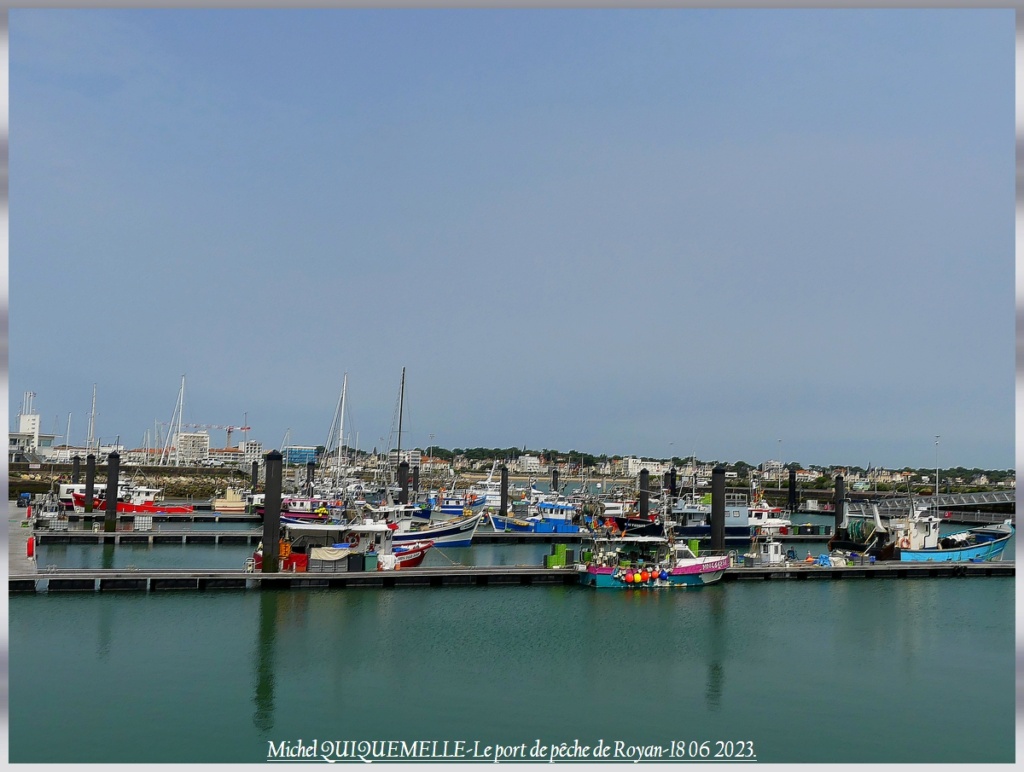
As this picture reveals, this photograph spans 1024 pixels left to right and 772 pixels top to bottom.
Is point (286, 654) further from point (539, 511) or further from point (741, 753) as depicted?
point (539, 511)

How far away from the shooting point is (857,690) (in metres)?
22.0

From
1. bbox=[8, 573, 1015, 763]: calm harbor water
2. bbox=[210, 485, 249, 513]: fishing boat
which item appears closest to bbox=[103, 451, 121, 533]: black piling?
bbox=[8, 573, 1015, 763]: calm harbor water

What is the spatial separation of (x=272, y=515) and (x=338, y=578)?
3.59m

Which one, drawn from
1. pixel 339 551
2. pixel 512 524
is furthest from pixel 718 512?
pixel 512 524

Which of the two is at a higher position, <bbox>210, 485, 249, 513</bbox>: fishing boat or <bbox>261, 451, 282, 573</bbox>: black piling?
<bbox>261, 451, 282, 573</bbox>: black piling

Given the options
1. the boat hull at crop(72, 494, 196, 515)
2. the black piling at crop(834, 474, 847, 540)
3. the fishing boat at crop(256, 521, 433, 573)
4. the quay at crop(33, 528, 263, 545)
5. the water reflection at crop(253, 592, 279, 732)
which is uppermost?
the black piling at crop(834, 474, 847, 540)

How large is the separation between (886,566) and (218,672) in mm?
31949

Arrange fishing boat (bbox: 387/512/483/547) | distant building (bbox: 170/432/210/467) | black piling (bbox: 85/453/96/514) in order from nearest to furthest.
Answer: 1. fishing boat (bbox: 387/512/483/547)
2. black piling (bbox: 85/453/96/514)
3. distant building (bbox: 170/432/210/467)

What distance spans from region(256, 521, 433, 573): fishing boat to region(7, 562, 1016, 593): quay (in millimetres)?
709

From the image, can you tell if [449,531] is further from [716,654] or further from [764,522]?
[716,654]

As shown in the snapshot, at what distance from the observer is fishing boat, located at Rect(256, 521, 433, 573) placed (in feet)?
111

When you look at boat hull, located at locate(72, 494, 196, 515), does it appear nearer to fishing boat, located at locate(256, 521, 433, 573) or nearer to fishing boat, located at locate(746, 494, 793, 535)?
fishing boat, located at locate(256, 521, 433, 573)

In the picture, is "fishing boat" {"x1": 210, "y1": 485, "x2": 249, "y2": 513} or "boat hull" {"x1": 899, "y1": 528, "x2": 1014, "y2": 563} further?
"fishing boat" {"x1": 210, "y1": 485, "x2": 249, "y2": 513}

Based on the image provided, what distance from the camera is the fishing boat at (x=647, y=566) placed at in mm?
34906
